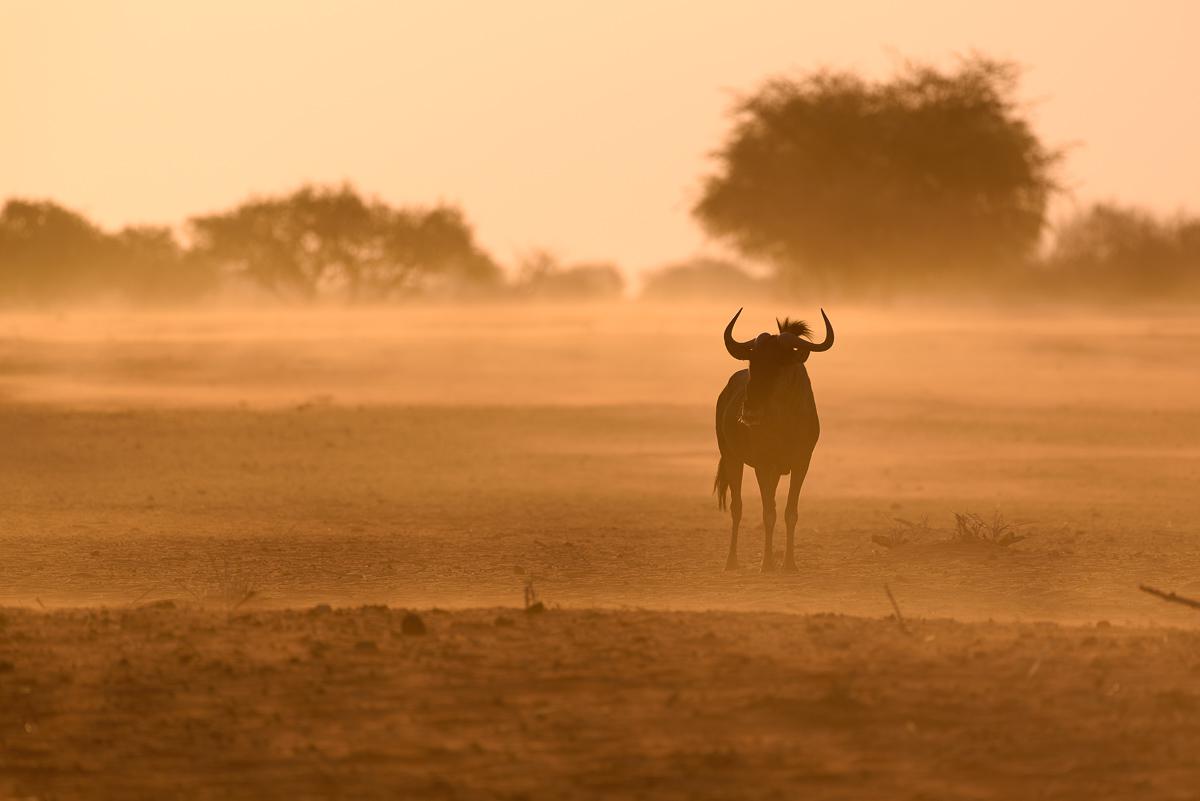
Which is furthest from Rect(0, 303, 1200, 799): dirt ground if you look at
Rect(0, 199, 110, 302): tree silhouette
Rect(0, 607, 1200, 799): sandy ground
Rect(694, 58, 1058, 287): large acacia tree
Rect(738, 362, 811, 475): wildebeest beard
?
Rect(0, 199, 110, 302): tree silhouette

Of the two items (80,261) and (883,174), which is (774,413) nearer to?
(883,174)

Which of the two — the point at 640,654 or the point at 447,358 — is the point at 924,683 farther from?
the point at 447,358

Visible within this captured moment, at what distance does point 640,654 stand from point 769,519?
4227 mm

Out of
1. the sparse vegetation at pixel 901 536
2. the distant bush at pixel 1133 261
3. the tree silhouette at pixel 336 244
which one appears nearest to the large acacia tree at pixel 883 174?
the distant bush at pixel 1133 261

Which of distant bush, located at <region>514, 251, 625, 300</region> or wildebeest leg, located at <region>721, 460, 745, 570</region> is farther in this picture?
distant bush, located at <region>514, 251, 625, 300</region>

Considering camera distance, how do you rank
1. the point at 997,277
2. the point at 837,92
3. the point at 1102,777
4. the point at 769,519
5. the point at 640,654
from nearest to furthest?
the point at 1102,777
the point at 640,654
the point at 769,519
the point at 837,92
the point at 997,277

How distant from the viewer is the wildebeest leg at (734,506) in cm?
1325

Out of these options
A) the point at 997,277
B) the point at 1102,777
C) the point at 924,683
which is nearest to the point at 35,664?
the point at 924,683

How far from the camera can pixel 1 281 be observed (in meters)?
66.1

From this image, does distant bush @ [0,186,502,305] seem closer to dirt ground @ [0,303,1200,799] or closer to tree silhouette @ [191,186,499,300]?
tree silhouette @ [191,186,499,300]

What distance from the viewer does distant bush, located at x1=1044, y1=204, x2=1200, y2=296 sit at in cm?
6216

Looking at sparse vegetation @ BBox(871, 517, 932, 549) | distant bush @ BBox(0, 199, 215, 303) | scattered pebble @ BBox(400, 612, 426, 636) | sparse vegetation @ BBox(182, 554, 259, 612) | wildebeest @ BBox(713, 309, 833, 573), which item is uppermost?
distant bush @ BBox(0, 199, 215, 303)

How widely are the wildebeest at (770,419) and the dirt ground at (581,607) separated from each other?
480 mm

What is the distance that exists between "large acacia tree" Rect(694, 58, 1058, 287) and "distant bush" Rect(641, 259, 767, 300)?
122 ft
